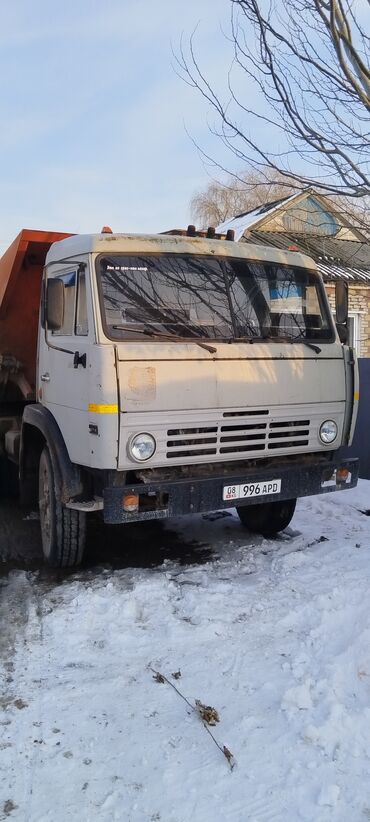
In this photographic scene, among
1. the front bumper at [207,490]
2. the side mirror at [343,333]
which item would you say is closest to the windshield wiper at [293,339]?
the side mirror at [343,333]

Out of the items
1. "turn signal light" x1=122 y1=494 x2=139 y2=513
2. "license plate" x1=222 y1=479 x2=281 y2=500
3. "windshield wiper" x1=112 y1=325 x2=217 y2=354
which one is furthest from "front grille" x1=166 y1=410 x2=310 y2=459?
"windshield wiper" x1=112 y1=325 x2=217 y2=354

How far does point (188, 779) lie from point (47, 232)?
4741mm

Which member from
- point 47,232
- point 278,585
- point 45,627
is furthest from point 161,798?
point 47,232

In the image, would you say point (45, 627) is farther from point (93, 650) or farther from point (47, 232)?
point (47, 232)

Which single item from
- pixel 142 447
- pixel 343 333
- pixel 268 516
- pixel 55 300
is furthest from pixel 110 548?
pixel 343 333

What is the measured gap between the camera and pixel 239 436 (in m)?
4.56

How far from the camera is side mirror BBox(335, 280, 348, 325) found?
5.34 meters

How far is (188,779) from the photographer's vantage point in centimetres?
255

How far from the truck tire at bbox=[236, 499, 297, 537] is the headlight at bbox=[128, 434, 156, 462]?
68.3 inches

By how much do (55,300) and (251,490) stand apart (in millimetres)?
1916

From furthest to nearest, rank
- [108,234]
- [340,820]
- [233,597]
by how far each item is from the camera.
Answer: [108,234]
[233,597]
[340,820]

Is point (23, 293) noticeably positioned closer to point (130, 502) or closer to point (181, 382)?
point (181, 382)

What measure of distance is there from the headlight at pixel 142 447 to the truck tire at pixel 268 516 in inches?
68.3

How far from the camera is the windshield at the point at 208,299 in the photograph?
4.39 metres
